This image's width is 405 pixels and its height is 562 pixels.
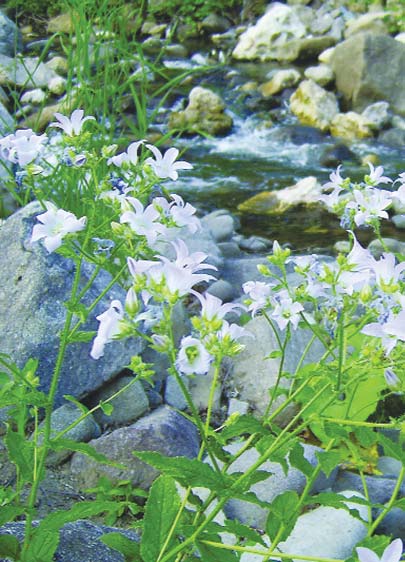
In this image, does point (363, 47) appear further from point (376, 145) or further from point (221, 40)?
point (221, 40)

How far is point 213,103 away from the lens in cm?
825

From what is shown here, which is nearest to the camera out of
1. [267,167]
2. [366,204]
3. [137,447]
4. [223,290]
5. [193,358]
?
[193,358]

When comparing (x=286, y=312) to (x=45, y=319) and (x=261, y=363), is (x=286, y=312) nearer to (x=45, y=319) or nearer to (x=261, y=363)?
(x=45, y=319)

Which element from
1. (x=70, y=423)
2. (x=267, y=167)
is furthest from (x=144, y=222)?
(x=267, y=167)

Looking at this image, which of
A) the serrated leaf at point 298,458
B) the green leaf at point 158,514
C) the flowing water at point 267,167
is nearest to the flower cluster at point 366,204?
the serrated leaf at point 298,458

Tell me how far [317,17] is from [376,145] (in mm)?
4764

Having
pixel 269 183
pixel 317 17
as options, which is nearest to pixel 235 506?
pixel 269 183

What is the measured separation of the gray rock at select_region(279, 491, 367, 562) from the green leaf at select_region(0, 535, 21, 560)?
88 cm

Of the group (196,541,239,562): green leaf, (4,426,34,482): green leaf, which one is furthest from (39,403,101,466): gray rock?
(196,541,239,562): green leaf

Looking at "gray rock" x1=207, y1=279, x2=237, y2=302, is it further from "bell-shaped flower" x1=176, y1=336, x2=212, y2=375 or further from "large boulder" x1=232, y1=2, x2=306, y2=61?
"large boulder" x1=232, y1=2, x2=306, y2=61

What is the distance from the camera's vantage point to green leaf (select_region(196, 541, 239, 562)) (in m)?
1.33

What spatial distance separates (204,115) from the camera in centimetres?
814

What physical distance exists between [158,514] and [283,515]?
0.23 m

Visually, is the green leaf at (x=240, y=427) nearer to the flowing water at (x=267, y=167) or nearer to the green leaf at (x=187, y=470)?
the green leaf at (x=187, y=470)
